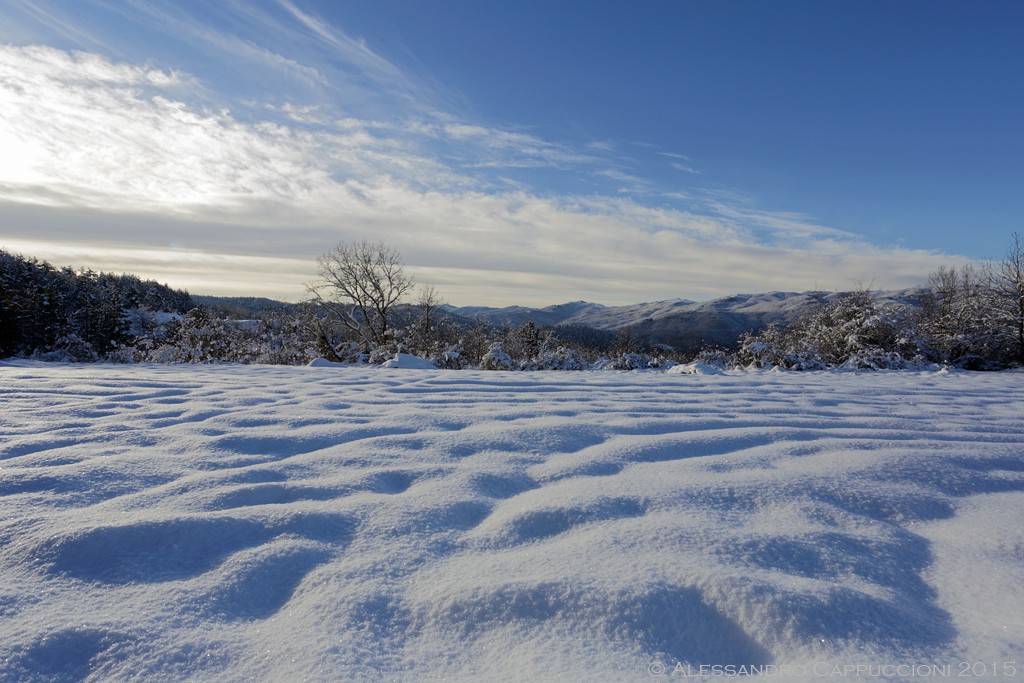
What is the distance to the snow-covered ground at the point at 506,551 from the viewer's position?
34.9 inches

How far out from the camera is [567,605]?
999mm

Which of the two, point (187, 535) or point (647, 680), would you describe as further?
point (187, 535)

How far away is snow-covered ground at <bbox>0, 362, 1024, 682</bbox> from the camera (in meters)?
0.89

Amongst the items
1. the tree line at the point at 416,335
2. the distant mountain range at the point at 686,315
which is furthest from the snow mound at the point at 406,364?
the distant mountain range at the point at 686,315

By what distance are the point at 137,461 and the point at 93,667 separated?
3.79 feet

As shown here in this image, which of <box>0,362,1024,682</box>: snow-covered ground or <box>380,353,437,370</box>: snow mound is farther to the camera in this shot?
<box>380,353,437,370</box>: snow mound

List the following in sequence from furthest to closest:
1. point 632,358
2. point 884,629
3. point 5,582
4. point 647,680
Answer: point 632,358, point 5,582, point 884,629, point 647,680

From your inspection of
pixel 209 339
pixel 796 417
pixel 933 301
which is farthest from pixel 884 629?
pixel 933 301

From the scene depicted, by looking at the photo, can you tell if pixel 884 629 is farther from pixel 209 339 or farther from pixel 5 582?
pixel 209 339

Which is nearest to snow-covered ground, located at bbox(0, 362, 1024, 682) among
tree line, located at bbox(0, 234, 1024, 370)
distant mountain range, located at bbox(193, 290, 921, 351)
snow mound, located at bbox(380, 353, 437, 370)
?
snow mound, located at bbox(380, 353, 437, 370)

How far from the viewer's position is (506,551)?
124 centimetres

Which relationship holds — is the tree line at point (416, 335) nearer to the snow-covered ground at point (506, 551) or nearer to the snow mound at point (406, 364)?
the snow mound at point (406, 364)

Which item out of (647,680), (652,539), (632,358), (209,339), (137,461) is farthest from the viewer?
(209,339)

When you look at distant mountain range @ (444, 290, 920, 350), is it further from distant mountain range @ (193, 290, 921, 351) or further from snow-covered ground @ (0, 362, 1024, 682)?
snow-covered ground @ (0, 362, 1024, 682)
